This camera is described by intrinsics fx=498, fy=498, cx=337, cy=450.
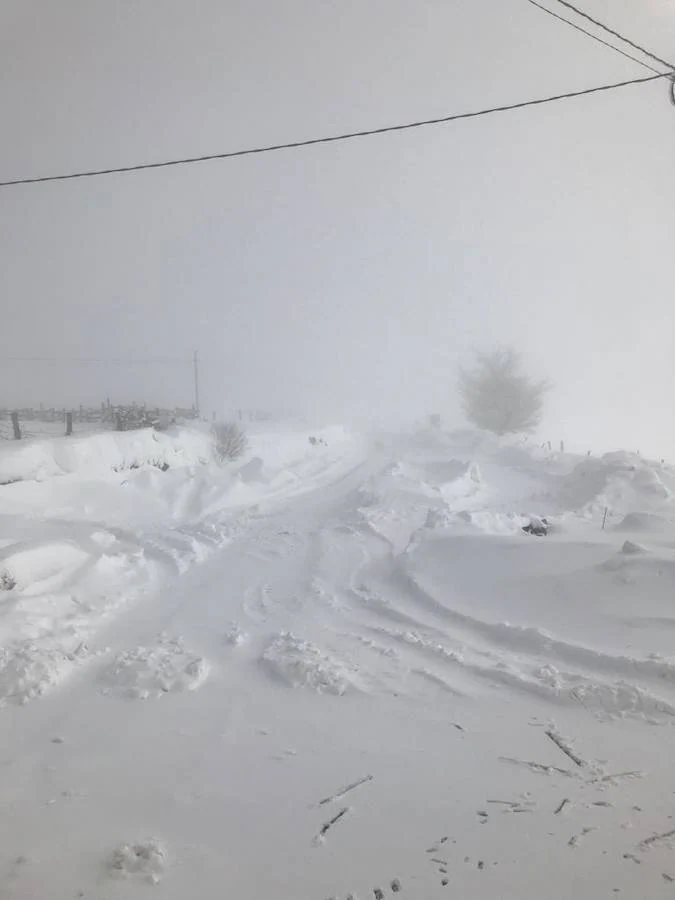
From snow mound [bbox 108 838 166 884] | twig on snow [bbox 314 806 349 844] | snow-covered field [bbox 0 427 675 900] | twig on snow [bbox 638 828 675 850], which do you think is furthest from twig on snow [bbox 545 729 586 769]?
snow mound [bbox 108 838 166 884]

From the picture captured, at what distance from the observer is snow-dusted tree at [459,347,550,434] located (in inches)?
1473

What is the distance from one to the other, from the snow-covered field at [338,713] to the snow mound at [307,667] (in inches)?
1.2

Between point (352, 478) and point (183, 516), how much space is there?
8404mm

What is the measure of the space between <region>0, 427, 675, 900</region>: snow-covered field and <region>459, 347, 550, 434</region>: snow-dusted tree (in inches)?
1152

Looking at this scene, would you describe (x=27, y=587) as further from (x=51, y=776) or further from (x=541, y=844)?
(x=541, y=844)

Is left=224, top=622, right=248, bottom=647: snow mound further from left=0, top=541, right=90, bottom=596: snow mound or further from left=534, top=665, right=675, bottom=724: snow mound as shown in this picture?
left=534, top=665, right=675, bottom=724: snow mound

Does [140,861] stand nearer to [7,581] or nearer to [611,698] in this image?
[611,698]

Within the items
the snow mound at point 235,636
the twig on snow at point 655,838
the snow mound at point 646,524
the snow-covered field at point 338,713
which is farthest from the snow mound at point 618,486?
the twig on snow at point 655,838

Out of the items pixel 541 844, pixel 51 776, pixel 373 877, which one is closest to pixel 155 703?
pixel 51 776

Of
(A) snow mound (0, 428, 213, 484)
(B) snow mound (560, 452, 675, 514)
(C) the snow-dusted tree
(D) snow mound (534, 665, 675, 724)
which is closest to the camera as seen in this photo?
(D) snow mound (534, 665, 675, 724)

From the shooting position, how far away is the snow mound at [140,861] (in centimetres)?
279

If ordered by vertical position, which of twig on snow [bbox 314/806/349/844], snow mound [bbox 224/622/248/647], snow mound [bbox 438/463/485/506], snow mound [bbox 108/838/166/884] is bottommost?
snow mound [bbox 438/463/485/506]

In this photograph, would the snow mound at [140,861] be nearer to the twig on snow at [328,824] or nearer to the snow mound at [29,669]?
the twig on snow at [328,824]

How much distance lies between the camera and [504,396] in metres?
37.9
